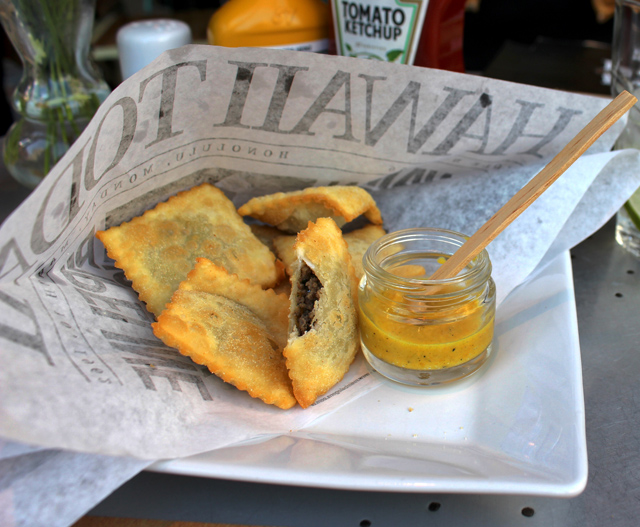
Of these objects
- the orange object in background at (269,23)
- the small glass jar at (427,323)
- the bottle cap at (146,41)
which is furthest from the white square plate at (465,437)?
the bottle cap at (146,41)

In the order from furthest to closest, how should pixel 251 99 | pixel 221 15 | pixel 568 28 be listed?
pixel 568 28
pixel 221 15
pixel 251 99

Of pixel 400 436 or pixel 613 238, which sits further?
pixel 613 238

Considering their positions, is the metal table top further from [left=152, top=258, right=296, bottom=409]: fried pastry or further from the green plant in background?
the green plant in background

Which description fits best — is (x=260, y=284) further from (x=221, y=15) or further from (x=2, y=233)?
(x=221, y=15)

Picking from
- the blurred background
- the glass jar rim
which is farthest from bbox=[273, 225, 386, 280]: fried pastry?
the blurred background

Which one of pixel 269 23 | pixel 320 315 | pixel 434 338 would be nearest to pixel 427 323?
pixel 434 338

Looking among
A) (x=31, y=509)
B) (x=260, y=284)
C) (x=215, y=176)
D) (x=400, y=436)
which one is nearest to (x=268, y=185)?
(x=215, y=176)

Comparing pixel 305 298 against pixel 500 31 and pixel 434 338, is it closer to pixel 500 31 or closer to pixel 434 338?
pixel 434 338

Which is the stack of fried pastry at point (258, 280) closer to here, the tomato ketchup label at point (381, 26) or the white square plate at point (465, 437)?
the white square plate at point (465, 437)
